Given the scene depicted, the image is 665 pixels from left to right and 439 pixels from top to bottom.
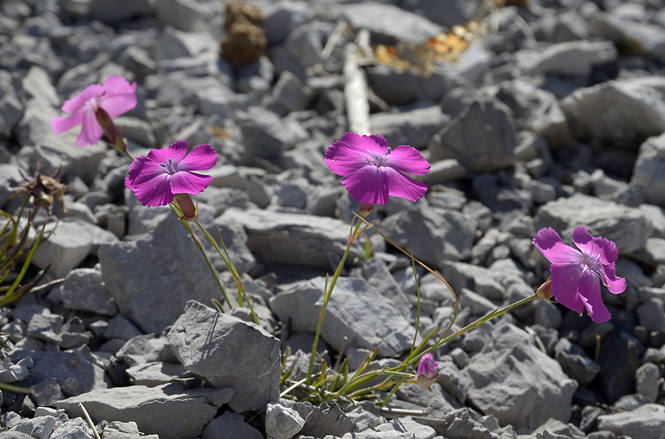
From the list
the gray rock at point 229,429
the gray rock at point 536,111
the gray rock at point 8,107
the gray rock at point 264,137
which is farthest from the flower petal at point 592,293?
the gray rock at point 8,107

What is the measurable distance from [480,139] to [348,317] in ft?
7.42

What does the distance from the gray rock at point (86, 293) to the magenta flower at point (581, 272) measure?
1912 mm

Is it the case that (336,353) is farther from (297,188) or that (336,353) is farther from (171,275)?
(297,188)

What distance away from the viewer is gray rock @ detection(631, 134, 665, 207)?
4426 millimetres

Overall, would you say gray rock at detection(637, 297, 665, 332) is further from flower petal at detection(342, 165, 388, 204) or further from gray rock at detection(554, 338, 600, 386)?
flower petal at detection(342, 165, 388, 204)

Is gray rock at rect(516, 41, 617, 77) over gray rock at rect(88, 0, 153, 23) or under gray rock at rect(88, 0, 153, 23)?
under

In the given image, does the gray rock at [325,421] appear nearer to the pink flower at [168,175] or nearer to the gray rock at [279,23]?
the pink flower at [168,175]

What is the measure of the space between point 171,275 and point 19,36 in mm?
4298

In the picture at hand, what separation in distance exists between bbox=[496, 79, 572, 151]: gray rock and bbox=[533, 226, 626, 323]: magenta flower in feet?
9.70

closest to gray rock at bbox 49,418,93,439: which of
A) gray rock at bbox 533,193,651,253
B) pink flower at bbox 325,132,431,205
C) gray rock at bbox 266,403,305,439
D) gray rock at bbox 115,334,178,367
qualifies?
gray rock at bbox 115,334,178,367

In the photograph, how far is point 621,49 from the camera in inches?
268

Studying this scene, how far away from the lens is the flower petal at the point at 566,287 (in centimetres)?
197

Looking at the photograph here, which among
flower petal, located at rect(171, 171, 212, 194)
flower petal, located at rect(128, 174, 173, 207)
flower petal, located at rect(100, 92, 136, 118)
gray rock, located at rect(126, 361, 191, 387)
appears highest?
flower petal, located at rect(171, 171, 212, 194)

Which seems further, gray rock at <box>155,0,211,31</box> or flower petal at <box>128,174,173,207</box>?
gray rock at <box>155,0,211,31</box>
